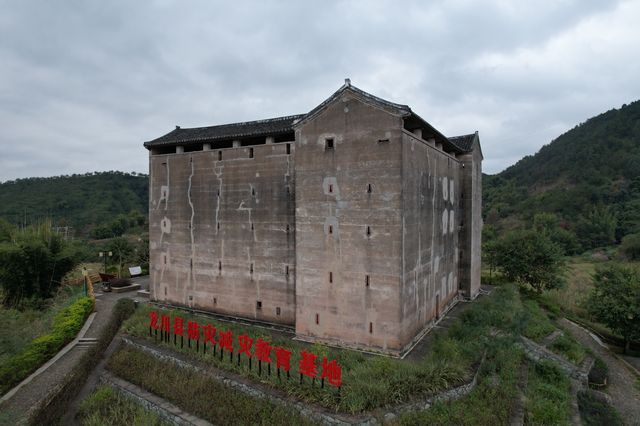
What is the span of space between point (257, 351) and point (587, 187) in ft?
207

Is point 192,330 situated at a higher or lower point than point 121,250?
lower

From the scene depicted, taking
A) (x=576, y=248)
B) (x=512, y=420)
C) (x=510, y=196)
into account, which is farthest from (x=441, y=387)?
(x=510, y=196)

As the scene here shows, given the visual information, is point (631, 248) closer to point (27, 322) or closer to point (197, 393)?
point (197, 393)

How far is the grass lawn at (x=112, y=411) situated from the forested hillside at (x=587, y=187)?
4964cm

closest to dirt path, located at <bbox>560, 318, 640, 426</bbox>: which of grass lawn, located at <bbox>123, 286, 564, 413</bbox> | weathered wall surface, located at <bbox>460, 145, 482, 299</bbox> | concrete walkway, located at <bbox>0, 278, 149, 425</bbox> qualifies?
grass lawn, located at <bbox>123, 286, 564, 413</bbox>

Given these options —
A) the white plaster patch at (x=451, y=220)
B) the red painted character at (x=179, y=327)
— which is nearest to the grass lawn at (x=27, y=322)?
the red painted character at (x=179, y=327)

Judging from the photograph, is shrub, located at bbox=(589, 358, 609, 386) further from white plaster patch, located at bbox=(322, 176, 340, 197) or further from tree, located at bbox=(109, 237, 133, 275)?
tree, located at bbox=(109, 237, 133, 275)

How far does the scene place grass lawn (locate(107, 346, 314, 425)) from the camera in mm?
9766

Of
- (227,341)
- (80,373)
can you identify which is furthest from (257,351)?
(80,373)

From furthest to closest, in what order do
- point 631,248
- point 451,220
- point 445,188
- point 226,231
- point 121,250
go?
1. point 631,248
2. point 121,250
3. point 451,220
4. point 445,188
5. point 226,231

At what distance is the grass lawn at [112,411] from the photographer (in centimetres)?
1078

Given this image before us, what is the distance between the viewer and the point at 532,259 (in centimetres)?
2266

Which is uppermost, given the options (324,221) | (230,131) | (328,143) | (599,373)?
(230,131)

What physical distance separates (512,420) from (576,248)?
1742 inches
